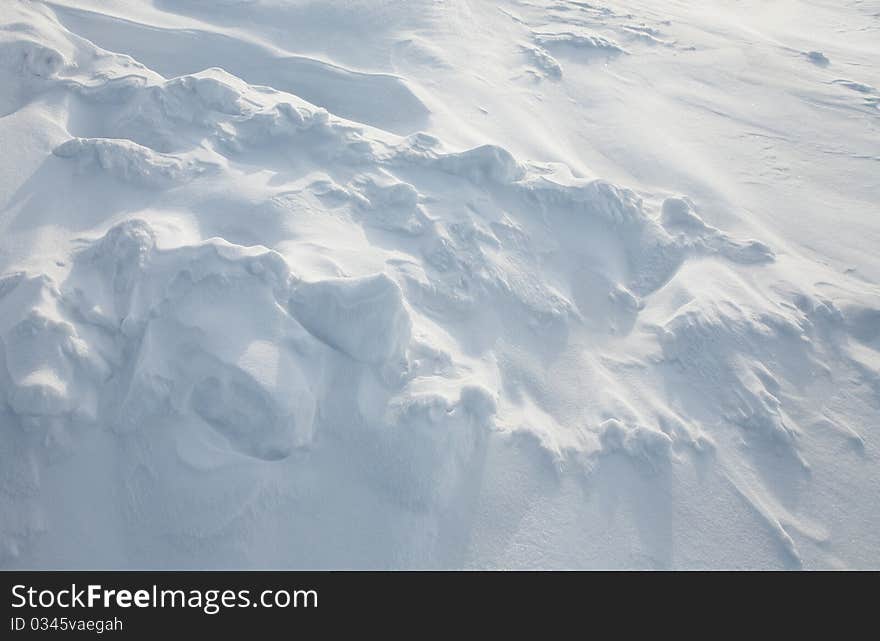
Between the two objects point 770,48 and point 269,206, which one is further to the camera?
point 770,48

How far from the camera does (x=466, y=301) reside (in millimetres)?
2535

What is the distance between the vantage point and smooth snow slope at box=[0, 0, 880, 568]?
78.3 inches

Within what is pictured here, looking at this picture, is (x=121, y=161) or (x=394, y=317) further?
(x=121, y=161)

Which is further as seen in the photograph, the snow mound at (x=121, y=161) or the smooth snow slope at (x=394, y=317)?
the snow mound at (x=121, y=161)

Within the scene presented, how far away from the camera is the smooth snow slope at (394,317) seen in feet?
6.52

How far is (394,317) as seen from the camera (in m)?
2.17

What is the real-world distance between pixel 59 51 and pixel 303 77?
1.17 meters

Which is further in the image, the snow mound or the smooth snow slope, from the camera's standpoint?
the snow mound
